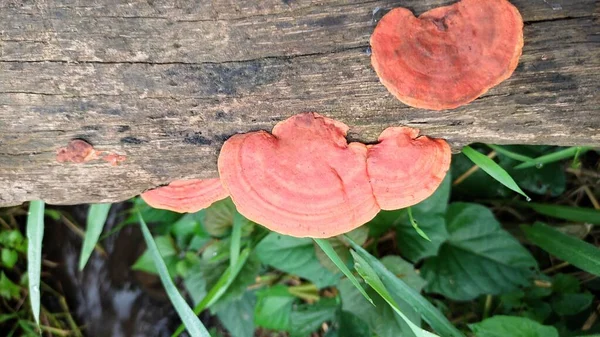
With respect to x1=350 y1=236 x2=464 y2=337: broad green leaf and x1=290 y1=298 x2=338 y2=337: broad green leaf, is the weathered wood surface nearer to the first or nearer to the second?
x1=350 y1=236 x2=464 y2=337: broad green leaf

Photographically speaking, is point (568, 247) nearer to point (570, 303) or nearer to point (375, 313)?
point (570, 303)

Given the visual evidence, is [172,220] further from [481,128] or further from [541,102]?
[541,102]

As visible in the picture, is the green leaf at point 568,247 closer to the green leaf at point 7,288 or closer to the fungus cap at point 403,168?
the fungus cap at point 403,168

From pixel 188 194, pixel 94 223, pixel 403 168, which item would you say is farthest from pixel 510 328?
pixel 94 223

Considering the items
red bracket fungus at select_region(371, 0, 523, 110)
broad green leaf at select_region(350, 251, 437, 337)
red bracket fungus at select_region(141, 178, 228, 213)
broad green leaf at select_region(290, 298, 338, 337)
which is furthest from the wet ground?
red bracket fungus at select_region(371, 0, 523, 110)

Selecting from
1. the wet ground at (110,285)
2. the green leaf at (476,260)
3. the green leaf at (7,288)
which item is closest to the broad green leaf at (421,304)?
the green leaf at (476,260)

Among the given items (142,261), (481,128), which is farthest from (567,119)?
(142,261)
